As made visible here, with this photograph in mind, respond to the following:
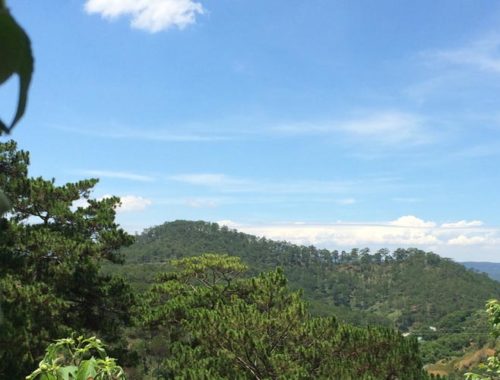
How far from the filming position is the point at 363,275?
4690 inches

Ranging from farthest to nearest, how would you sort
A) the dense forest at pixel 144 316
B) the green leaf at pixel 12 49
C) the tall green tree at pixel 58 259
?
the tall green tree at pixel 58 259, the dense forest at pixel 144 316, the green leaf at pixel 12 49

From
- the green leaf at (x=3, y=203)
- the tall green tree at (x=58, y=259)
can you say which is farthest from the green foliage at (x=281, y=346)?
the green leaf at (x=3, y=203)

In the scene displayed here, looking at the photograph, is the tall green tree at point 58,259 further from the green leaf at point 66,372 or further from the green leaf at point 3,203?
the green leaf at point 3,203

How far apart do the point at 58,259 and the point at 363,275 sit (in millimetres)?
114221

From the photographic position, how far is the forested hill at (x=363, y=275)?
9306 centimetres

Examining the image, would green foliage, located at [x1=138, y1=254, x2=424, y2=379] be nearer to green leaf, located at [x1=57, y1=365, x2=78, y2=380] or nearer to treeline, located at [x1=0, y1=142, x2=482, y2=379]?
treeline, located at [x1=0, y1=142, x2=482, y2=379]

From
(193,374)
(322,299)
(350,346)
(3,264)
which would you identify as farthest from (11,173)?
(322,299)

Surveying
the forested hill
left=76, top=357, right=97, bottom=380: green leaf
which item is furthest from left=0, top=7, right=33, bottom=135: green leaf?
the forested hill

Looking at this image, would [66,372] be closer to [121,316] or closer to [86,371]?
[86,371]

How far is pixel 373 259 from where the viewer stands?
126688mm

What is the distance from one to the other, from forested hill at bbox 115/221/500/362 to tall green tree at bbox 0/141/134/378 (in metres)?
70.8

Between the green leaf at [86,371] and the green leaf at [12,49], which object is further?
the green leaf at [86,371]

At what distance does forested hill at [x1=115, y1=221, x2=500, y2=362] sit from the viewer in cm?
9306

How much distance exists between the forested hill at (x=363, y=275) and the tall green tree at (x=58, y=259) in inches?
2787
